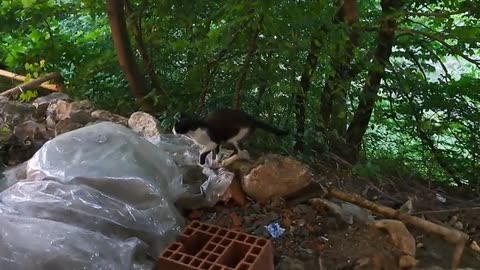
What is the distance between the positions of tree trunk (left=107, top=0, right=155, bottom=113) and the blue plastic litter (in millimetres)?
1312

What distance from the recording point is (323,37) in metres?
2.64

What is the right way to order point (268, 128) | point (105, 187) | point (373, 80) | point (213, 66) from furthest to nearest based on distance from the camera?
point (373, 80) < point (213, 66) < point (268, 128) < point (105, 187)

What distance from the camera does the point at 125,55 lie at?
116 inches

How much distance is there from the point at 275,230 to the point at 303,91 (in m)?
1.27

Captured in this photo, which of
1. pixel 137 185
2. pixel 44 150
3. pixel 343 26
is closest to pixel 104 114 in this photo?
pixel 44 150

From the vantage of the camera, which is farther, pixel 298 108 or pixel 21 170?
pixel 298 108

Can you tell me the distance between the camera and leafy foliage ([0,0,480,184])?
8.86 ft

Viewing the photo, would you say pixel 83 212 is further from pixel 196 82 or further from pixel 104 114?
pixel 196 82

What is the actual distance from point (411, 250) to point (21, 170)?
4.93 feet

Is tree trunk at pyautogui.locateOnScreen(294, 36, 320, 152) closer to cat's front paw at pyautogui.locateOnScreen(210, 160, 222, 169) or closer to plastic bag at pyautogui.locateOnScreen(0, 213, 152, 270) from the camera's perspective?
cat's front paw at pyautogui.locateOnScreen(210, 160, 222, 169)

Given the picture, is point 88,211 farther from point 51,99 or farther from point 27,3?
point 27,3

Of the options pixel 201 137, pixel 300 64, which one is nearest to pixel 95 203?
pixel 201 137

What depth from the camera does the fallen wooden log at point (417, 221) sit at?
208 centimetres

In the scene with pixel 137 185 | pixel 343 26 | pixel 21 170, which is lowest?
pixel 21 170
